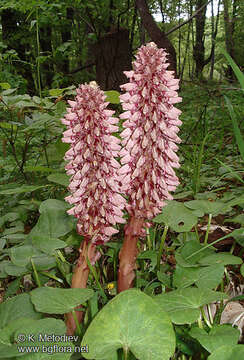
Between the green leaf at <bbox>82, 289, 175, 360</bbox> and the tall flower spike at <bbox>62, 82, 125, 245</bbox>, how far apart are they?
0.36m

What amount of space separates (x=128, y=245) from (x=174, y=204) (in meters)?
0.52

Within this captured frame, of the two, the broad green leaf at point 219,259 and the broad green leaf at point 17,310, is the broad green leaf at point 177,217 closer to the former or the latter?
the broad green leaf at point 219,259

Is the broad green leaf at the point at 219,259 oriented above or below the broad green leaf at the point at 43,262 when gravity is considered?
above

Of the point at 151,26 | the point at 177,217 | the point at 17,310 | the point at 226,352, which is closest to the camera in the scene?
the point at 226,352

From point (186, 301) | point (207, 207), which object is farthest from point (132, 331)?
point (207, 207)

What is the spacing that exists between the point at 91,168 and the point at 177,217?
0.63 meters

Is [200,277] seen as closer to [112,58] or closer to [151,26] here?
[112,58]

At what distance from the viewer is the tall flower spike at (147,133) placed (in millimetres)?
1189

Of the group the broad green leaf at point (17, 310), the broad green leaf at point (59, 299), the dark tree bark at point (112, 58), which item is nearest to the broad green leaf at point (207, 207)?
the broad green leaf at point (59, 299)

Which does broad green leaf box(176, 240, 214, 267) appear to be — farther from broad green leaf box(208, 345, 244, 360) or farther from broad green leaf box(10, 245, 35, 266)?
broad green leaf box(10, 245, 35, 266)

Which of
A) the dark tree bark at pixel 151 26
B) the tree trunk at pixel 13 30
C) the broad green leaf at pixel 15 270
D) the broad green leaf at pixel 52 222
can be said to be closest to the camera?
the broad green leaf at pixel 15 270

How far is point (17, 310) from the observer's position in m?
1.26

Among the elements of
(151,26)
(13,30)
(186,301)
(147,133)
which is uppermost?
(13,30)

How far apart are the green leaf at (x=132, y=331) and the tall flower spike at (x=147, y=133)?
0.36 meters
